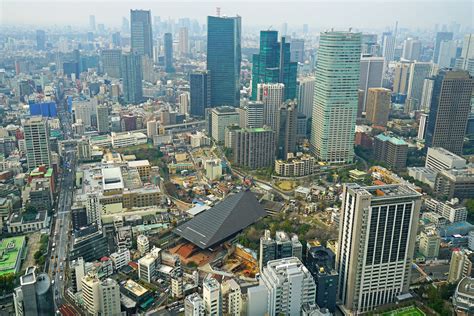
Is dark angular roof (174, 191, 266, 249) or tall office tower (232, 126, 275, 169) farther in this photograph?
tall office tower (232, 126, 275, 169)

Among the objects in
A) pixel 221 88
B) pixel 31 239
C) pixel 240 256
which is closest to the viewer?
pixel 240 256

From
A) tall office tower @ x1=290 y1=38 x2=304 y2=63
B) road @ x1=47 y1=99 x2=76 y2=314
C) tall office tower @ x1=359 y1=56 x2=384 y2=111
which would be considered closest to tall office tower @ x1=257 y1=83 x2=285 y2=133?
road @ x1=47 y1=99 x2=76 y2=314

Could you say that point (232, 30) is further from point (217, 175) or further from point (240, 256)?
point (240, 256)

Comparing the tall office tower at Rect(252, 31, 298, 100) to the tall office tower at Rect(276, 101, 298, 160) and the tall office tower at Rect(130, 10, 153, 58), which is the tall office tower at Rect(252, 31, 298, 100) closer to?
the tall office tower at Rect(276, 101, 298, 160)

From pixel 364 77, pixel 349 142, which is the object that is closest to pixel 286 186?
pixel 349 142

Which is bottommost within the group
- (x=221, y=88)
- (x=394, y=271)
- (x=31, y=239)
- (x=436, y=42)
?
(x=31, y=239)

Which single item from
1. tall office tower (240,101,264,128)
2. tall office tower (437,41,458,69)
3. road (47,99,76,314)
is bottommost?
road (47,99,76,314)
